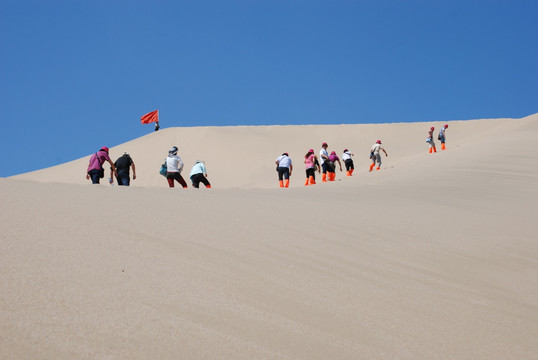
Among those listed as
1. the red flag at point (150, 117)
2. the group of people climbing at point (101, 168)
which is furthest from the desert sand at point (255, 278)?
the red flag at point (150, 117)

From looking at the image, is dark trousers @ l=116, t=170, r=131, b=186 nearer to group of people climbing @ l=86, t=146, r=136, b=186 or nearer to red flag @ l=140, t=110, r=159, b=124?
group of people climbing @ l=86, t=146, r=136, b=186

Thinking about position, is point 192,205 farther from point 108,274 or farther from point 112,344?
point 112,344

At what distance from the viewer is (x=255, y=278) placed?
3.93 meters

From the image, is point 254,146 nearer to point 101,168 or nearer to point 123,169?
point 123,169

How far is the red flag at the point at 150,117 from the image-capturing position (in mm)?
45531

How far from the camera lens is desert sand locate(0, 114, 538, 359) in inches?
110

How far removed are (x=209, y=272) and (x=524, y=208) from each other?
761cm

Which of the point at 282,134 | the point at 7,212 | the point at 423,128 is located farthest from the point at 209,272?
the point at 423,128

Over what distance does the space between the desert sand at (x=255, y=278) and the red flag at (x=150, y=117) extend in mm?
38767

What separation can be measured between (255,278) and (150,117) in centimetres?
4319

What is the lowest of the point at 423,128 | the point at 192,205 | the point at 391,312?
the point at 391,312

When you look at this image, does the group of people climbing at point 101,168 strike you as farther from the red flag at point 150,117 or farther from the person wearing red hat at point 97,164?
the red flag at point 150,117

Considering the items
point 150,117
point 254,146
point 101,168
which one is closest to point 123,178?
point 101,168

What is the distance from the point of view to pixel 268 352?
2.80 meters
